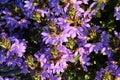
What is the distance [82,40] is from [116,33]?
0.30 metres

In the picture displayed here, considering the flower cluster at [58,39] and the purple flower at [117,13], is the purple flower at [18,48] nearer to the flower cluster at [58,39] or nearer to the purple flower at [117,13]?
the flower cluster at [58,39]

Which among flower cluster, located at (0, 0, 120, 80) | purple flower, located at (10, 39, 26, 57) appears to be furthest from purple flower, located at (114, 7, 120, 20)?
purple flower, located at (10, 39, 26, 57)

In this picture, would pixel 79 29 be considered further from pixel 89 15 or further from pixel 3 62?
pixel 3 62

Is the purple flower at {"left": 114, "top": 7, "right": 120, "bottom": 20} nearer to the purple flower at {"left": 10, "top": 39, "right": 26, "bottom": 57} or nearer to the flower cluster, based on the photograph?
the flower cluster

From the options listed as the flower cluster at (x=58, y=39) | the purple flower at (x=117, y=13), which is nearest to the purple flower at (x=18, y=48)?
the flower cluster at (x=58, y=39)

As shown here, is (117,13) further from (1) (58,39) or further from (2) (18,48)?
(2) (18,48)

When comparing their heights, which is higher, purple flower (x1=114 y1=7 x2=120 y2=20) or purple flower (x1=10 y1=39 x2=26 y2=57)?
purple flower (x1=114 y1=7 x2=120 y2=20)

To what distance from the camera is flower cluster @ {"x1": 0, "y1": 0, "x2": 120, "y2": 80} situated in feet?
11.1

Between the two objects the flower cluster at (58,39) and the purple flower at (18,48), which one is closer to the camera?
the flower cluster at (58,39)

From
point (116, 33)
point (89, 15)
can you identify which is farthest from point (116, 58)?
point (89, 15)

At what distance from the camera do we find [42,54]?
350 centimetres

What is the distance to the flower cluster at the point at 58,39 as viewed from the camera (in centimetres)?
339

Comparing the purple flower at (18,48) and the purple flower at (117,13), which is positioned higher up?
the purple flower at (117,13)

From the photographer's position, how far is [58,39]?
3.33 meters
